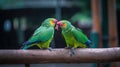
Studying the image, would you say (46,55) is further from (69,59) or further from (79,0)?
(79,0)

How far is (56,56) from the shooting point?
1.31 m

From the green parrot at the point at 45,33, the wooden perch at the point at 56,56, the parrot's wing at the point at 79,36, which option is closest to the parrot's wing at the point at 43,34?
the green parrot at the point at 45,33

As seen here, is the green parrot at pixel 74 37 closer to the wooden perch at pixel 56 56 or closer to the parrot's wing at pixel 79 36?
the parrot's wing at pixel 79 36

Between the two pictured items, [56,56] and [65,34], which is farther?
[65,34]

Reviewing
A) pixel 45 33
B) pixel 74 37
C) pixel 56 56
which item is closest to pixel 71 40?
pixel 74 37

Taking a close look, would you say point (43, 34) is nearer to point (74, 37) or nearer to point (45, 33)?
point (45, 33)

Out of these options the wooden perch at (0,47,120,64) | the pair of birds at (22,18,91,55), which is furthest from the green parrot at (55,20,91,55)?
the wooden perch at (0,47,120,64)

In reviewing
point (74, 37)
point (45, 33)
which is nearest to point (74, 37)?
point (74, 37)

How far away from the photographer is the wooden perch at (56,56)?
1295mm

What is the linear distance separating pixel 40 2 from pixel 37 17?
0.15 meters

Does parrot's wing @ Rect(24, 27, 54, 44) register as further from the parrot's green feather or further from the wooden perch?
the wooden perch

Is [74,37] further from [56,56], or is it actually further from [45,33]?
[56,56]

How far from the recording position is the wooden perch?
1295 mm

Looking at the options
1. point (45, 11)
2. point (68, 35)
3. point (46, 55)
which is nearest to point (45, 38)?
point (68, 35)
